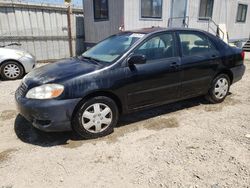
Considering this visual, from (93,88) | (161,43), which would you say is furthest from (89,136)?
(161,43)

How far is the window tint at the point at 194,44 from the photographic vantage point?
4.24 meters

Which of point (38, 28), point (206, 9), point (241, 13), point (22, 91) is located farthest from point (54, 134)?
point (241, 13)

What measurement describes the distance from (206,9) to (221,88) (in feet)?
28.4

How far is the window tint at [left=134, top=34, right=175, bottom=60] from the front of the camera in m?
3.84

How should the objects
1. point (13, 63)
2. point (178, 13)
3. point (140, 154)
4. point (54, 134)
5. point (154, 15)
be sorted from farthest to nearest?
point (178, 13) → point (154, 15) → point (13, 63) → point (54, 134) → point (140, 154)

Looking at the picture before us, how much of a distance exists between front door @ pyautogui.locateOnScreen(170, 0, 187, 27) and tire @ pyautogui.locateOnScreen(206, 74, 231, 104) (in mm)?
6326

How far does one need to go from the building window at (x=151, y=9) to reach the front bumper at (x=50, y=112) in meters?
7.35

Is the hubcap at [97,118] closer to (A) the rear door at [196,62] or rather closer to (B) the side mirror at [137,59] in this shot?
(B) the side mirror at [137,59]

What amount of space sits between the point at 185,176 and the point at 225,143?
1052 mm

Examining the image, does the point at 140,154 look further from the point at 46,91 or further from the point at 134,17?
the point at 134,17

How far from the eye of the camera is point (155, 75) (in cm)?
386

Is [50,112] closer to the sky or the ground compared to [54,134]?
closer to the sky

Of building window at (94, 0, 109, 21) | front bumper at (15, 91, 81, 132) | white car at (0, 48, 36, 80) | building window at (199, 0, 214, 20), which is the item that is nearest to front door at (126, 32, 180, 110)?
front bumper at (15, 91, 81, 132)

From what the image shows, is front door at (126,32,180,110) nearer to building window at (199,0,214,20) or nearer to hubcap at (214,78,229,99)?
hubcap at (214,78,229,99)
